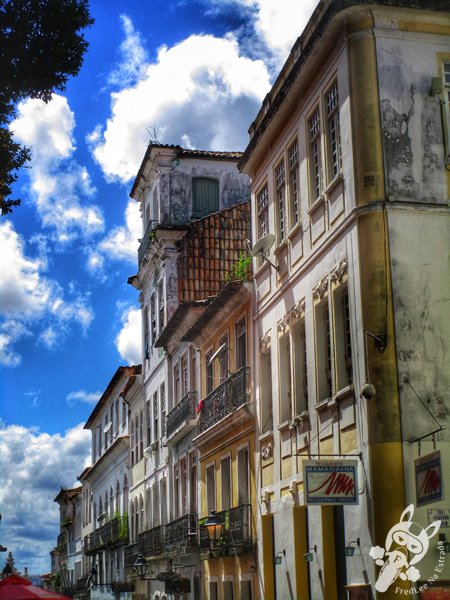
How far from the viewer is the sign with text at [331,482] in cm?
1563

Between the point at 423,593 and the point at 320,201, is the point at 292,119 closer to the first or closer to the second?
the point at 320,201

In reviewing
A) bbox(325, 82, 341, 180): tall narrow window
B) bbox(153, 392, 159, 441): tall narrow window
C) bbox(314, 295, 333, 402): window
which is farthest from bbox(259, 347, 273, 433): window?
bbox(153, 392, 159, 441): tall narrow window

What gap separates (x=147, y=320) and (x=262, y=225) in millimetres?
17009

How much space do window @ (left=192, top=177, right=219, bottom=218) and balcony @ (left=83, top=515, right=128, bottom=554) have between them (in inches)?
566

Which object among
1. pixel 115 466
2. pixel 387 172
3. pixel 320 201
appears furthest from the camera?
pixel 115 466

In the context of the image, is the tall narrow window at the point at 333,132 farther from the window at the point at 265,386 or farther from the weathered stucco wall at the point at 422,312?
the window at the point at 265,386

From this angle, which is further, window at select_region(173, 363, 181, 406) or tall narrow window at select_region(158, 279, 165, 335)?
tall narrow window at select_region(158, 279, 165, 335)

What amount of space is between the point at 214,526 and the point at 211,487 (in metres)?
3.64

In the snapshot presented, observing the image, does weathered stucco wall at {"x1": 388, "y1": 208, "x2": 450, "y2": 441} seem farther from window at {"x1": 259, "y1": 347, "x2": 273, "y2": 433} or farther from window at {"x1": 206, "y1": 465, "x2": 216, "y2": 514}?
window at {"x1": 206, "y1": 465, "x2": 216, "y2": 514}

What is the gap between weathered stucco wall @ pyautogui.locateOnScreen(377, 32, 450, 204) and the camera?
1675cm

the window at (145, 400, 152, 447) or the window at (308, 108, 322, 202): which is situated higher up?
the window at (308, 108, 322, 202)

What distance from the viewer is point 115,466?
5012cm

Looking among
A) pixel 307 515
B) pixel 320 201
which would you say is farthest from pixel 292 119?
pixel 307 515

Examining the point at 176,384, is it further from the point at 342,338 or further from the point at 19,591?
the point at 19,591
